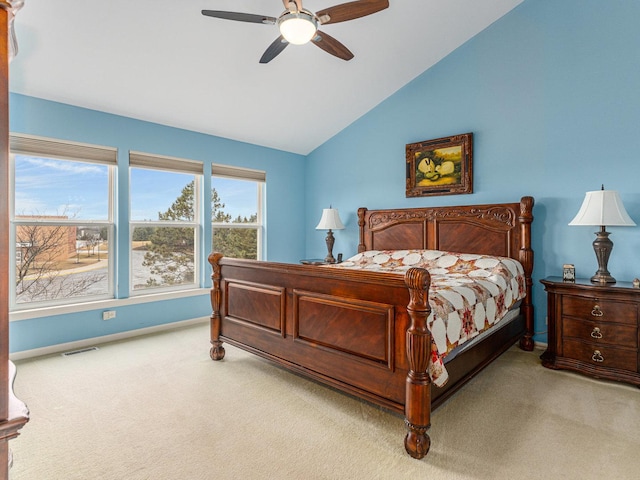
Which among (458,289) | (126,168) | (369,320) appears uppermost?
(126,168)

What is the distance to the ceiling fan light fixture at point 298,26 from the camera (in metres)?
2.14

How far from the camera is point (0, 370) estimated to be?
2.16ft

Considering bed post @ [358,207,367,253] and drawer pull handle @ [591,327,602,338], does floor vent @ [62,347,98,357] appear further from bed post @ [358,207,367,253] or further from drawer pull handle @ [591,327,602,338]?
drawer pull handle @ [591,327,602,338]

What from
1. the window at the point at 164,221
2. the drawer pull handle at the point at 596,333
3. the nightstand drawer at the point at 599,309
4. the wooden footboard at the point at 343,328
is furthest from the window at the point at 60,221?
the drawer pull handle at the point at 596,333

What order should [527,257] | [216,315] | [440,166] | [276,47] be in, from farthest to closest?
[440,166] < [527,257] < [216,315] < [276,47]

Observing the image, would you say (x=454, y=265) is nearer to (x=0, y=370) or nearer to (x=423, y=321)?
(x=423, y=321)

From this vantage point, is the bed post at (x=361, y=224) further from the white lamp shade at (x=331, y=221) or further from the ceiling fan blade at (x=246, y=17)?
the ceiling fan blade at (x=246, y=17)

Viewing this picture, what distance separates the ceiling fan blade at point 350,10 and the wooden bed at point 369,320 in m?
1.65

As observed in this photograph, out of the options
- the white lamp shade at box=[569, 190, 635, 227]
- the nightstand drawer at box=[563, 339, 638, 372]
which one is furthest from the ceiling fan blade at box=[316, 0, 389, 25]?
the nightstand drawer at box=[563, 339, 638, 372]

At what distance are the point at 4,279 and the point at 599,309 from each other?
3.54 meters

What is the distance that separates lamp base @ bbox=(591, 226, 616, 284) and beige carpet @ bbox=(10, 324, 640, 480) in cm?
82

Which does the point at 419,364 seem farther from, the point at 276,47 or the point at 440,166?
the point at 440,166

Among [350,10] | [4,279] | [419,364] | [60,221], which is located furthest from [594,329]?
[60,221]

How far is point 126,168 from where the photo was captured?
3.83m
